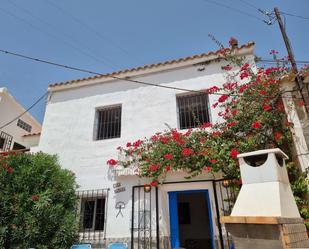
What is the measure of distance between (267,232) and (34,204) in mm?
6044

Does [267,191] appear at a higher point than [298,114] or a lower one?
lower

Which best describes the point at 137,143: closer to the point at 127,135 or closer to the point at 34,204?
the point at 127,135

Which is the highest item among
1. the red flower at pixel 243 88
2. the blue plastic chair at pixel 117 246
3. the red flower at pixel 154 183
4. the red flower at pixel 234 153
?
the red flower at pixel 243 88

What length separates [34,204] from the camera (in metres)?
6.55

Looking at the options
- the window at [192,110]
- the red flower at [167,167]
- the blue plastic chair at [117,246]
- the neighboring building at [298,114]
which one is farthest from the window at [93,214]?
the neighboring building at [298,114]

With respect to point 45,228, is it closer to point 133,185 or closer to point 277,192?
point 133,185

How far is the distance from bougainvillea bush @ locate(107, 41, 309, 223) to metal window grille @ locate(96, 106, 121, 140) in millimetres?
1147

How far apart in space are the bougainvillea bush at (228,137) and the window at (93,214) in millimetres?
1408

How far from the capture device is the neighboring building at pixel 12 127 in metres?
13.5

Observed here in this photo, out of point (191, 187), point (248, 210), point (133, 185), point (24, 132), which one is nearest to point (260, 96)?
point (191, 187)

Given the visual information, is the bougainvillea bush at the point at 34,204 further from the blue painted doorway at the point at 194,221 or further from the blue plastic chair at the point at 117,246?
the blue painted doorway at the point at 194,221

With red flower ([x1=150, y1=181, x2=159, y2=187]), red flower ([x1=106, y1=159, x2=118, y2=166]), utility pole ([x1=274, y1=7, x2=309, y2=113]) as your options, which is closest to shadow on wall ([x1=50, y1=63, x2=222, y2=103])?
utility pole ([x1=274, y1=7, x2=309, y2=113])

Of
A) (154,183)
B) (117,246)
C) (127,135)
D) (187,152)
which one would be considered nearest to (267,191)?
(187,152)

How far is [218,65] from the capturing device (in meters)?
8.60
